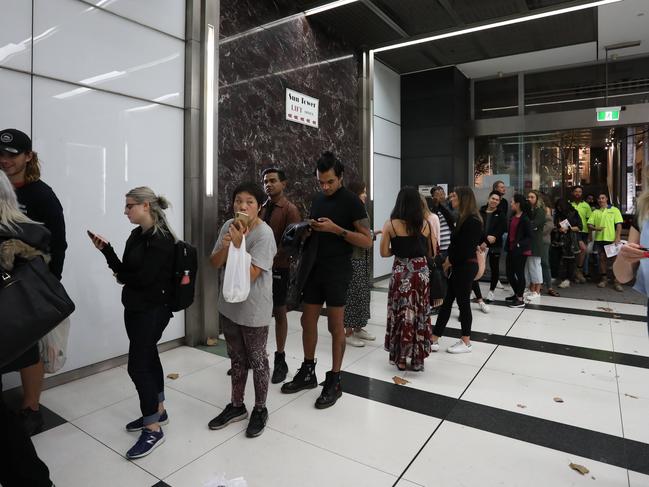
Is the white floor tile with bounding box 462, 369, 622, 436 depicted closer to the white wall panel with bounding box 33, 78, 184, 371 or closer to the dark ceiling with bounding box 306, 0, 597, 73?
the white wall panel with bounding box 33, 78, 184, 371

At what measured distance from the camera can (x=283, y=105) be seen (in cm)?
A: 482

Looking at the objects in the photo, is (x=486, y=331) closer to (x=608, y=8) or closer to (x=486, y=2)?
(x=486, y=2)

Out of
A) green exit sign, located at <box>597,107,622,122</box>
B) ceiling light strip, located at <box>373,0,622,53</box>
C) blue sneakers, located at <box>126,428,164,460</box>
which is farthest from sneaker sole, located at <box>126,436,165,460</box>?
green exit sign, located at <box>597,107,622,122</box>

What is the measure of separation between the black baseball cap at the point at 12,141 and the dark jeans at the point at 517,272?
521cm

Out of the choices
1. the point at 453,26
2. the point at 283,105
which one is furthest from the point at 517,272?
the point at 283,105

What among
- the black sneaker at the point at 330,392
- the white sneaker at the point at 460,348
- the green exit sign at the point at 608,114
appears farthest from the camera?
the green exit sign at the point at 608,114

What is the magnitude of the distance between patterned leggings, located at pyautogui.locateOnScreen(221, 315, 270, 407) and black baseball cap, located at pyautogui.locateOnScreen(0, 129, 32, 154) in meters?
1.39

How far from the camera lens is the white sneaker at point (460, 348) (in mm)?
3594

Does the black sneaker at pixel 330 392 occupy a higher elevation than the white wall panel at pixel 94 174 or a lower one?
lower

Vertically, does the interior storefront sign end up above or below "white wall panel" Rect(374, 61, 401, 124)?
below

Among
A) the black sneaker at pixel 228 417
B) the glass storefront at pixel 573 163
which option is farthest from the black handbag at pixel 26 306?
the glass storefront at pixel 573 163

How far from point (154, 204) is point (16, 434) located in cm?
112

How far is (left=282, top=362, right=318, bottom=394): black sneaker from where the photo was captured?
2748 mm

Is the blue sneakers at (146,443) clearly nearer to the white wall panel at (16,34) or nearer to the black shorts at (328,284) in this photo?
the black shorts at (328,284)
